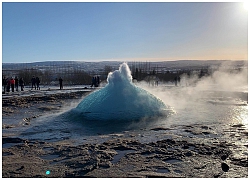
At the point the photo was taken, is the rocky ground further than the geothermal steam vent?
No

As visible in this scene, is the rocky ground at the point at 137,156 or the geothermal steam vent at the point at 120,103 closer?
the rocky ground at the point at 137,156

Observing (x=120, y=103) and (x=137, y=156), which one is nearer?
(x=137, y=156)

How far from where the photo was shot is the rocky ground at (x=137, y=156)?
3977 millimetres

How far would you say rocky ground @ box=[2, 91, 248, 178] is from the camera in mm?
3977

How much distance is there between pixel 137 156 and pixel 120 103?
3810 mm

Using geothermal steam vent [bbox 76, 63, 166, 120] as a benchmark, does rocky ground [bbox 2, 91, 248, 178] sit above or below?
below

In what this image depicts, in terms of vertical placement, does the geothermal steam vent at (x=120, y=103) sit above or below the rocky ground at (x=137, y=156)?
above

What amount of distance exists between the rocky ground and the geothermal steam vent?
163cm

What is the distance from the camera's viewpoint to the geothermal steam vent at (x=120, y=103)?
8117mm

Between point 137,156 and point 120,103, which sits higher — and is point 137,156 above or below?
below

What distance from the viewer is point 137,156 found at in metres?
4.70

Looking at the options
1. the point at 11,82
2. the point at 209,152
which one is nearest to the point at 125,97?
the point at 209,152

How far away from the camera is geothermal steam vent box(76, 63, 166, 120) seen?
812 centimetres

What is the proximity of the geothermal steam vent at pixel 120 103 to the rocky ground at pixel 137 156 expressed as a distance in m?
1.63
